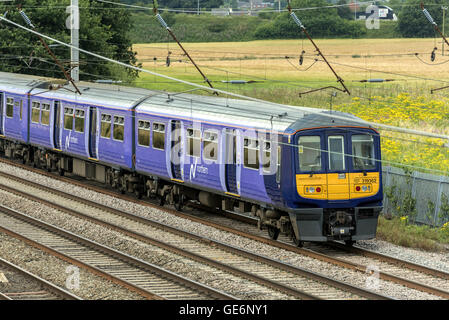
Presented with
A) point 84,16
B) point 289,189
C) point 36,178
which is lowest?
point 36,178

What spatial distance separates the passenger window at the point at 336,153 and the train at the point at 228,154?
0.07 feet

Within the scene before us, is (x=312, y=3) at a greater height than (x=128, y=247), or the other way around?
(x=312, y=3)

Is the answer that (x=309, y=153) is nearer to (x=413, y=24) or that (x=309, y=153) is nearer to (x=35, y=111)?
(x=35, y=111)

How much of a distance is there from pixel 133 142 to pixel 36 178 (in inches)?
247

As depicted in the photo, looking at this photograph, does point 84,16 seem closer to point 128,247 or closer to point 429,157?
point 429,157

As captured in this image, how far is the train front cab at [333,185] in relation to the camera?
60.1 ft

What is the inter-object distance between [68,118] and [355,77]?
30.3 m

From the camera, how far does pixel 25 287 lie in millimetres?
15891

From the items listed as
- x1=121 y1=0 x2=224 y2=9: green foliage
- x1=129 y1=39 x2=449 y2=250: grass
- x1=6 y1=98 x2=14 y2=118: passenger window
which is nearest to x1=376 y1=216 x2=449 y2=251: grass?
x1=129 y1=39 x2=449 y2=250: grass

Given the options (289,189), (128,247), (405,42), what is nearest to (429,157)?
(289,189)

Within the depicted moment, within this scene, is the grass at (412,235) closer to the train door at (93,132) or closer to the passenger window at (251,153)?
the passenger window at (251,153)

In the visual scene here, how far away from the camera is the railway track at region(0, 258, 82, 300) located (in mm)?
15201

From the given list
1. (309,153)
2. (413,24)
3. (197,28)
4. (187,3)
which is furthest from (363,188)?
(187,3)
